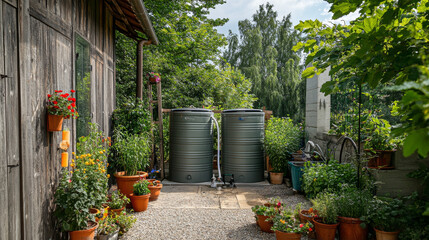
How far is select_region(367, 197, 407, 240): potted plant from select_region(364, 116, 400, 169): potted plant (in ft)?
1.78

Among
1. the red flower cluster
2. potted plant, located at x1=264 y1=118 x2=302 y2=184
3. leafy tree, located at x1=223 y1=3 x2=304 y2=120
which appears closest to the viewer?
the red flower cluster

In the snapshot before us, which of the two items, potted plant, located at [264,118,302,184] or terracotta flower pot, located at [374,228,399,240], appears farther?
potted plant, located at [264,118,302,184]

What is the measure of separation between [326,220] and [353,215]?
24 centimetres

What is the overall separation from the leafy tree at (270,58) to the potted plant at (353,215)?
8.59 m

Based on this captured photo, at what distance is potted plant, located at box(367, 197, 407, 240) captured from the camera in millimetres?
2420

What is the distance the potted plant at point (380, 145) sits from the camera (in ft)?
9.93

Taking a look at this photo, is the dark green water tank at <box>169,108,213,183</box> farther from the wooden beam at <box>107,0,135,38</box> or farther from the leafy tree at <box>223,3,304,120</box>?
the leafy tree at <box>223,3,304,120</box>

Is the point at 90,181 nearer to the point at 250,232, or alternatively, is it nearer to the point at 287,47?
the point at 250,232

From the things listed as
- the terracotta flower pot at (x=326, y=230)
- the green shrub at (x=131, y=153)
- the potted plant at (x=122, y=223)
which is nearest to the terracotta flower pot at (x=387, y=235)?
the terracotta flower pot at (x=326, y=230)

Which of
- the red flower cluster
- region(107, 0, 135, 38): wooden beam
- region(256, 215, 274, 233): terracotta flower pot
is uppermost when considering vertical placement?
region(107, 0, 135, 38): wooden beam

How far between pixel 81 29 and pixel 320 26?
249cm

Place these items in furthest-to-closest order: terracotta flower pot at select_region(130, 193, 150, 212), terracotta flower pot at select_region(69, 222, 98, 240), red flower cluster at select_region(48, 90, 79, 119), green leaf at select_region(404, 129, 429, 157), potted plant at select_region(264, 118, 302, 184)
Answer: potted plant at select_region(264, 118, 302, 184) → terracotta flower pot at select_region(130, 193, 150, 212) → terracotta flower pot at select_region(69, 222, 98, 240) → red flower cluster at select_region(48, 90, 79, 119) → green leaf at select_region(404, 129, 429, 157)

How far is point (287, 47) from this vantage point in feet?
47.3

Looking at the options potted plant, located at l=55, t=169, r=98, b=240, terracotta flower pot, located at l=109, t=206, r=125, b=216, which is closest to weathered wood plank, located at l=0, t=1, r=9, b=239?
potted plant, located at l=55, t=169, r=98, b=240
